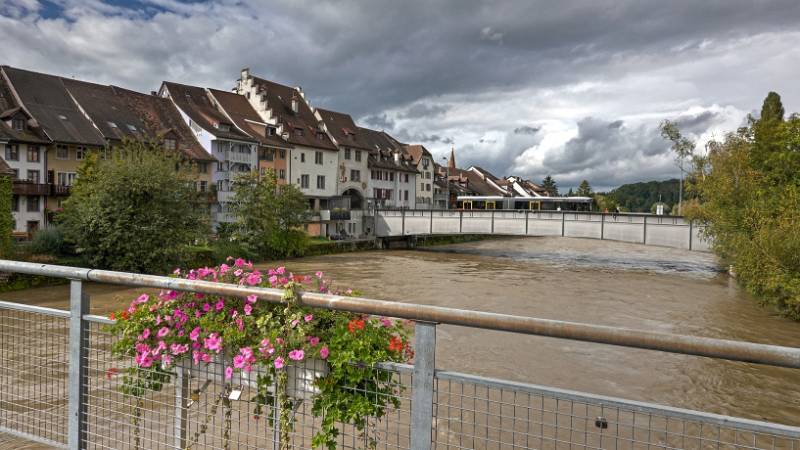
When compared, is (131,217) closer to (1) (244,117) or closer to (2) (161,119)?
(2) (161,119)

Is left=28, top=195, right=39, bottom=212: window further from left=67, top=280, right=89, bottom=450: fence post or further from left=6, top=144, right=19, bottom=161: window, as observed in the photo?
left=67, top=280, right=89, bottom=450: fence post

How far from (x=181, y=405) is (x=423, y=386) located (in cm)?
176

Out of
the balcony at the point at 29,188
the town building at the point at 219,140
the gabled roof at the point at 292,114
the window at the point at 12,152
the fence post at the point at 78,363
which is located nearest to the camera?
the fence post at the point at 78,363

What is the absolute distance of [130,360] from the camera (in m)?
3.70

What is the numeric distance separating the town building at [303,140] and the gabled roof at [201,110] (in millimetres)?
5915

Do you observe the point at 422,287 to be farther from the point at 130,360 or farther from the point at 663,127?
the point at 663,127

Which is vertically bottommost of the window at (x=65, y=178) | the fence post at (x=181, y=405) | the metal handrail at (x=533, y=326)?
the fence post at (x=181, y=405)

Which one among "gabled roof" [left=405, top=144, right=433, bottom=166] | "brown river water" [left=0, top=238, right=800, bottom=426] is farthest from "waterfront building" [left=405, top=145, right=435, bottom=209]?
"brown river water" [left=0, top=238, right=800, bottom=426]

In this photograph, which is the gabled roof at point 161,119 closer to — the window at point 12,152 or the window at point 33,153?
the window at point 33,153

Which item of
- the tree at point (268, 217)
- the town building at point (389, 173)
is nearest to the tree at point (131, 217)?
the tree at point (268, 217)

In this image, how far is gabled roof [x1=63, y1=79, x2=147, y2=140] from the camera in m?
42.4

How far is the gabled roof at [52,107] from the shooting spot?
127 feet

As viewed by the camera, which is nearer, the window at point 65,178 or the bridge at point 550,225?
the window at point 65,178

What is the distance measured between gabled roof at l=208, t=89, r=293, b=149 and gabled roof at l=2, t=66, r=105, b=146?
559 inches
